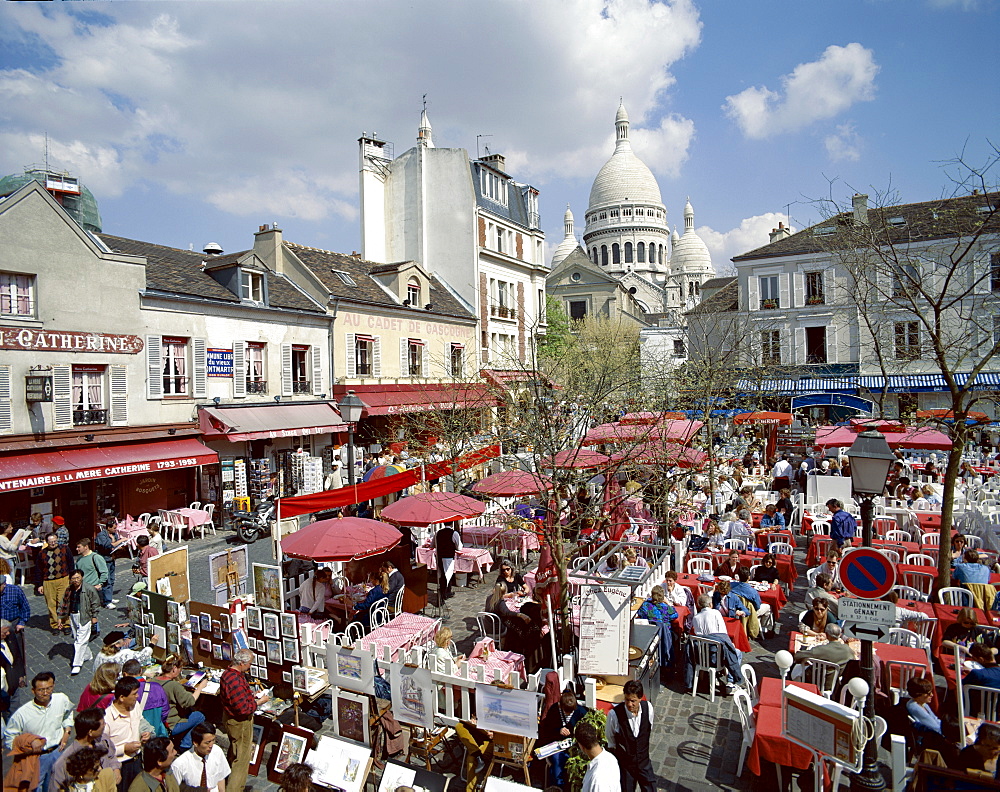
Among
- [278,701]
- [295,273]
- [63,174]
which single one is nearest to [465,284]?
[295,273]

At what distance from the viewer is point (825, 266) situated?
34531 mm

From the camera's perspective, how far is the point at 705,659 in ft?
26.2

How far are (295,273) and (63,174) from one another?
828 cm

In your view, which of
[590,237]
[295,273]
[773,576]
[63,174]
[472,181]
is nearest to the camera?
[773,576]

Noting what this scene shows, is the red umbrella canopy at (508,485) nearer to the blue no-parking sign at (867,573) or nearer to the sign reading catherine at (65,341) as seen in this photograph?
the blue no-parking sign at (867,573)

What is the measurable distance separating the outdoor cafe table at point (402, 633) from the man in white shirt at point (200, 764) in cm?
236

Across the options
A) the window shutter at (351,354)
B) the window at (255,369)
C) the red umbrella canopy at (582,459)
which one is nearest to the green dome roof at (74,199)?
the window at (255,369)

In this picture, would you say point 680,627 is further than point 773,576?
No

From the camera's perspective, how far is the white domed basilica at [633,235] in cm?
9319

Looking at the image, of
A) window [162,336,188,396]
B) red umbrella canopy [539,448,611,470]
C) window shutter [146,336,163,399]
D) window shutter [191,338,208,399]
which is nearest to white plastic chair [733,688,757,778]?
red umbrella canopy [539,448,611,470]

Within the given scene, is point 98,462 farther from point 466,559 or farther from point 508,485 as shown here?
point 508,485

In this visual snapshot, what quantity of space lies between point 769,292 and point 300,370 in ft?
87.5

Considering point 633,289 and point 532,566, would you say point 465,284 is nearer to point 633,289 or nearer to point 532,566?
point 532,566

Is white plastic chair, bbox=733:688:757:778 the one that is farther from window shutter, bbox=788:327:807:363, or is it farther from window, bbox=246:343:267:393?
window shutter, bbox=788:327:807:363
